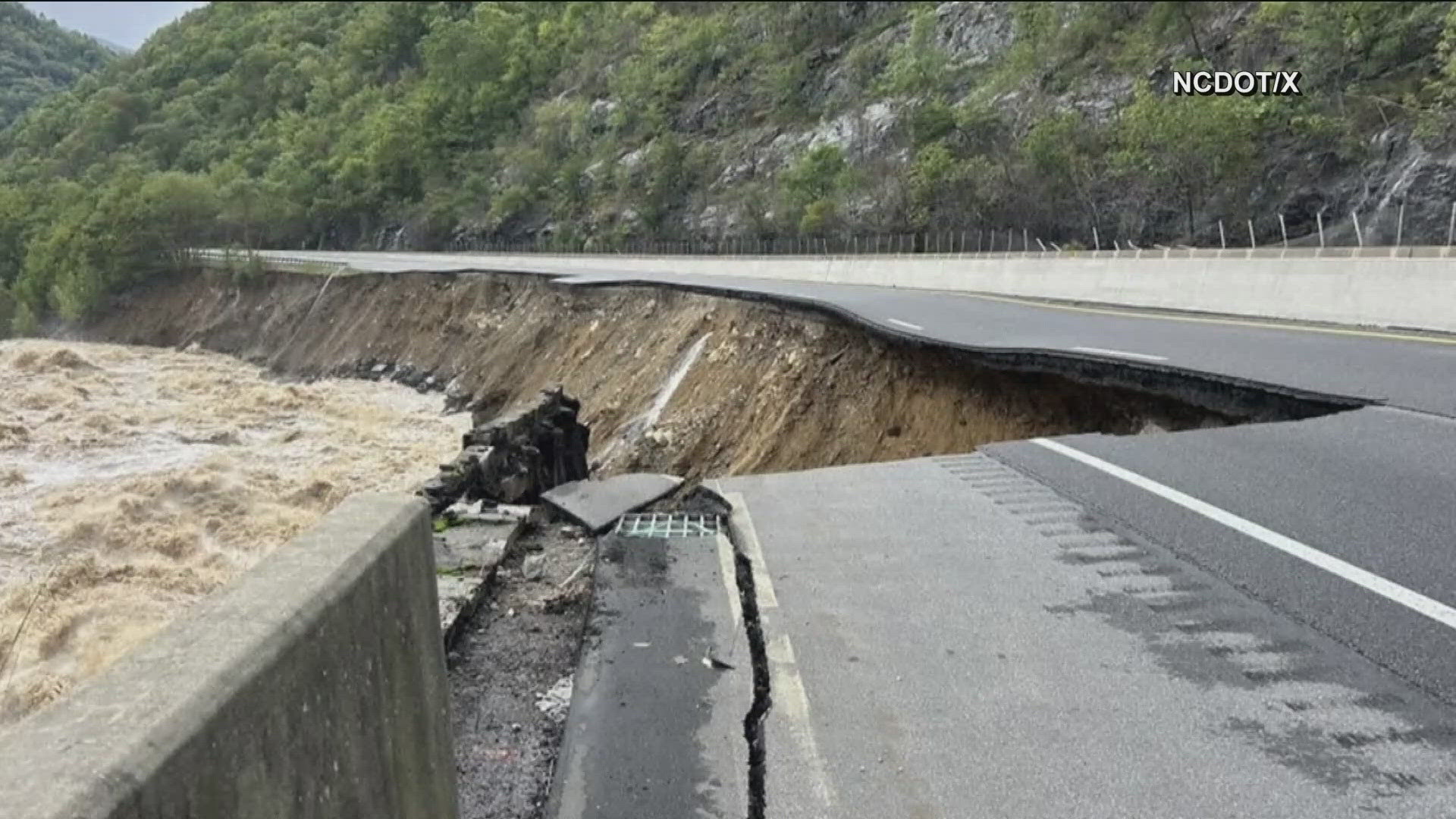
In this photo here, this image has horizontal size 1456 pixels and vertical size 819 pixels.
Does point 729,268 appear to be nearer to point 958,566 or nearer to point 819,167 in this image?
point 819,167

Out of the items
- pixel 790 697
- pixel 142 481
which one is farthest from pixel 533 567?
pixel 142 481

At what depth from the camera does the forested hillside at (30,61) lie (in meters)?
14.4

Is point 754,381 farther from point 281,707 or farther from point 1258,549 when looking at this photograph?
point 281,707

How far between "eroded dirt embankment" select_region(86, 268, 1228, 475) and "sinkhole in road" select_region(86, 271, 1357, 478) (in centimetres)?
4

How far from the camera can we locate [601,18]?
99.0 m

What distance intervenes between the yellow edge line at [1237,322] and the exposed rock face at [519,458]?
9659mm

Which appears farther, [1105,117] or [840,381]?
→ [1105,117]

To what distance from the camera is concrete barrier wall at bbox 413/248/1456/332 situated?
1267 centimetres

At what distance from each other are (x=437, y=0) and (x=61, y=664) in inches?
5298

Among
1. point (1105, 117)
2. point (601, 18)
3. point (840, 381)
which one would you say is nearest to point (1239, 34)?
point (1105, 117)

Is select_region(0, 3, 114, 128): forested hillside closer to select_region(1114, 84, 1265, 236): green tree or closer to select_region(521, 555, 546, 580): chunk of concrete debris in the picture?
select_region(521, 555, 546, 580): chunk of concrete debris

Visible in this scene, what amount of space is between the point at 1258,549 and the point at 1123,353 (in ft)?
20.1

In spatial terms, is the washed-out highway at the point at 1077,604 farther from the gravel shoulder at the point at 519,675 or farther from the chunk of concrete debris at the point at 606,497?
the chunk of concrete debris at the point at 606,497

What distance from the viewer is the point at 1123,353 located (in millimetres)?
10789
